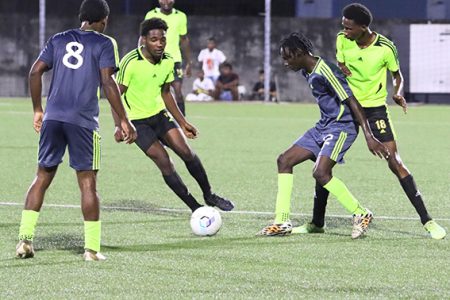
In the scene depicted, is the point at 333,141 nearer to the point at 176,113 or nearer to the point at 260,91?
the point at 176,113

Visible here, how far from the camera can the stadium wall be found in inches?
1385

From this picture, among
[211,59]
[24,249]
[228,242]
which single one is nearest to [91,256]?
[24,249]

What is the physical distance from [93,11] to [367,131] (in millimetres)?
2430

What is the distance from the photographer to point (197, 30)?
35.9 m

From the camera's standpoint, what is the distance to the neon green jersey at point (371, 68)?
1099cm

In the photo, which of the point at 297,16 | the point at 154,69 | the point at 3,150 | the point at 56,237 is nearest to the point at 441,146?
the point at 3,150

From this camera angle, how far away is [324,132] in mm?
10578

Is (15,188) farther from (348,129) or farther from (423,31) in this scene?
(423,31)

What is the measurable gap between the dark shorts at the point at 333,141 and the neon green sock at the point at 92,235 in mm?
2296

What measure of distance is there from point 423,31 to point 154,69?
987 inches

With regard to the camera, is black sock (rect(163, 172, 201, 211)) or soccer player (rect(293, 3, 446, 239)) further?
black sock (rect(163, 172, 201, 211))

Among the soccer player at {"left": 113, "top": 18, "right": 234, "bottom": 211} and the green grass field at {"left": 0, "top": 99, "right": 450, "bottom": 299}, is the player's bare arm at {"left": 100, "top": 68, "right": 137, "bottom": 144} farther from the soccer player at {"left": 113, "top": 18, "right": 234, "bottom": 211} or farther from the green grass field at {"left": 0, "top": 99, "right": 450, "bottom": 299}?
the soccer player at {"left": 113, "top": 18, "right": 234, "bottom": 211}

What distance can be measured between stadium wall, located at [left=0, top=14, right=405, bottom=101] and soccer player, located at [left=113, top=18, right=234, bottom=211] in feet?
78.2

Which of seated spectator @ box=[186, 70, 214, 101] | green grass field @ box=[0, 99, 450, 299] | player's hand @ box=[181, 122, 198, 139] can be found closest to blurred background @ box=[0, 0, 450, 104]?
seated spectator @ box=[186, 70, 214, 101]
